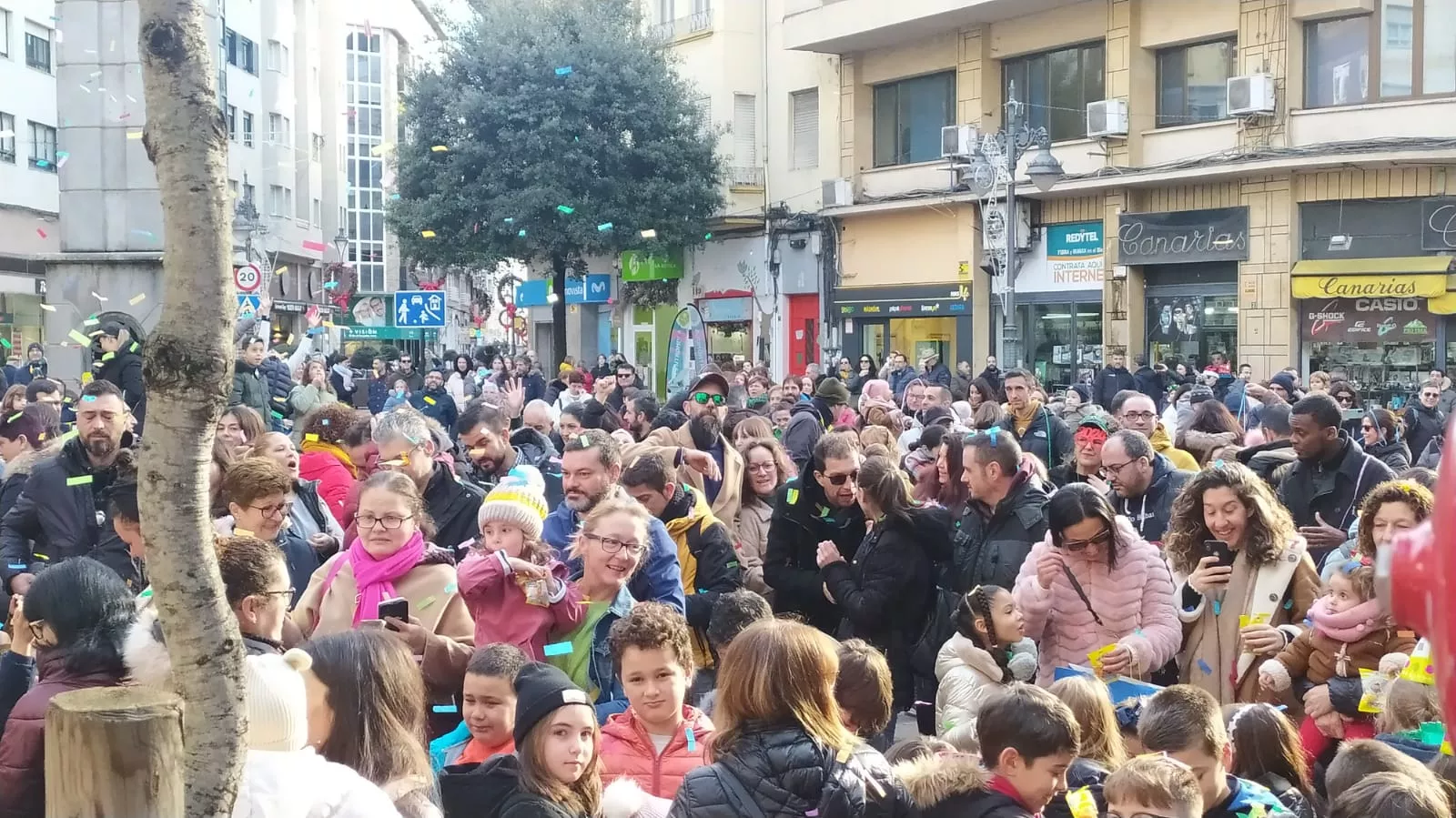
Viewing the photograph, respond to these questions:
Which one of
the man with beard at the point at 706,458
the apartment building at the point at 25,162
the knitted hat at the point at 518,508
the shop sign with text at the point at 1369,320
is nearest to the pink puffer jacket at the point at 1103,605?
the knitted hat at the point at 518,508

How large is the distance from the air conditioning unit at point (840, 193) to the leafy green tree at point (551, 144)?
3.17m

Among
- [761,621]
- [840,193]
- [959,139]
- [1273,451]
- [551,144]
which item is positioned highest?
[551,144]

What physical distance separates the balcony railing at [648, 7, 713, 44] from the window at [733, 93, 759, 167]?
6.09ft

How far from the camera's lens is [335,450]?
27.0 ft

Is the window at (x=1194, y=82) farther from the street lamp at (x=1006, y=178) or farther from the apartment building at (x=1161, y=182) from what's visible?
the street lamp at (x=1006, y=178)

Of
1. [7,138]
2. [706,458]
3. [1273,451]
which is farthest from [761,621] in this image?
[7,138]

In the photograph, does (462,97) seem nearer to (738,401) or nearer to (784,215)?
(784,215)

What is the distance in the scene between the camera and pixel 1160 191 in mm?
24203

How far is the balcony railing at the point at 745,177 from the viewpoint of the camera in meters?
32.4

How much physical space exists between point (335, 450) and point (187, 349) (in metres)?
6.14

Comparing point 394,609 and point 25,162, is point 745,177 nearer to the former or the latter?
Answer: point 25,162

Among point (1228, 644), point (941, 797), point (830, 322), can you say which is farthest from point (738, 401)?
point (830, 322)

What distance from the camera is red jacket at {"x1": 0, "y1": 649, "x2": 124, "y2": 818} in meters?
3.41

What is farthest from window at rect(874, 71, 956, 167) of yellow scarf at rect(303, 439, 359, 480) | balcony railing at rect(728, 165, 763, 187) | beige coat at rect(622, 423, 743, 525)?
yellow scarf at rect(303, 439, 359, 480)
